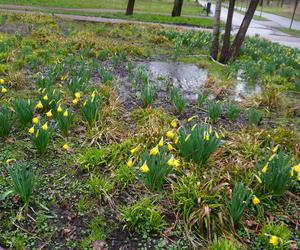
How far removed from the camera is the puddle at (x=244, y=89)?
7109mm

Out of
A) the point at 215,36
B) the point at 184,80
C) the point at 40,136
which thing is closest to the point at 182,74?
the point at 184,80

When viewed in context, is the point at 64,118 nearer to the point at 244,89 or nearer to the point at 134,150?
the point at 134,150

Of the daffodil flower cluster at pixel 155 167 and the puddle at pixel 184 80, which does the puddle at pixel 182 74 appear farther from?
the daffodil flower cluster at pixel 155 167

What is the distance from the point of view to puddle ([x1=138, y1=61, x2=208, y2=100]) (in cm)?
742

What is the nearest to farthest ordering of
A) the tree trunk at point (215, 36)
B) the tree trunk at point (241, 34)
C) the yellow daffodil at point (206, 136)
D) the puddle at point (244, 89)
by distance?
the yellow daffodil at point (206, 136) < the puddle at point (244, 89) < the tree trunk at point (241, 34) < the tree trunk at point (215, 36)

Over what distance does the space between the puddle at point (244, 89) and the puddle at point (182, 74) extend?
2.31ft

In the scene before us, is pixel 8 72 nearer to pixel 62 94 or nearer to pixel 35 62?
pixel 35 62

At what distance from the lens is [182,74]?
867 cm

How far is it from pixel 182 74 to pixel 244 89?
1.55 m

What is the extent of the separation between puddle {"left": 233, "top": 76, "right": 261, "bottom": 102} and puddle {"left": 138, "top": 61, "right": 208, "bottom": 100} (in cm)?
70

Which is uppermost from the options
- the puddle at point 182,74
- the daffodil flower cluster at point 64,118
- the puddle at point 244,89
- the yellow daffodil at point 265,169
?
the yellow daffodil at point 265,169

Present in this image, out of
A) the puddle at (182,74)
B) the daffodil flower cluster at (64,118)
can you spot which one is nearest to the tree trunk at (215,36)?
the puddle at (182,74)

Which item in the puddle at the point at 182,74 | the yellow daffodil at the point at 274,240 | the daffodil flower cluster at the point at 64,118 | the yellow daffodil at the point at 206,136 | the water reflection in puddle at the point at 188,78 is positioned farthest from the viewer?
the puddle at the point at 182,74

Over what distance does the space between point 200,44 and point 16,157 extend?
30.1ft
